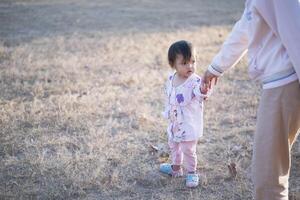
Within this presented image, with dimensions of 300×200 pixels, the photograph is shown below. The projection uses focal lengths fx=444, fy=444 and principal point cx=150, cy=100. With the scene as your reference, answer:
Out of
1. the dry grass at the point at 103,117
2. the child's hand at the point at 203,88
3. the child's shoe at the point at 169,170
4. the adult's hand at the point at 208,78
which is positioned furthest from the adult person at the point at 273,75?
the child's shoe at the point at 169,170

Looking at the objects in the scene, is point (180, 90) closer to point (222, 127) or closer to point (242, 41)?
point (242, 41)

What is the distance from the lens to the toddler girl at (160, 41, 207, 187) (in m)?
3.36

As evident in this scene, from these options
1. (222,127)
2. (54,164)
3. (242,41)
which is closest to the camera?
(242,41)

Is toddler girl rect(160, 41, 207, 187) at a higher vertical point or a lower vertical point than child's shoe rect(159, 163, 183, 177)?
higher

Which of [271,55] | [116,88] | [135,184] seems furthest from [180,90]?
[116,88]

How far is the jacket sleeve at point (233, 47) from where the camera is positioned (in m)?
2.49

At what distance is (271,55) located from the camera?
2.39m

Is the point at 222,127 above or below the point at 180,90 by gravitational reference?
below

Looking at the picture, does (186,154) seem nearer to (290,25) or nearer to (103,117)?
(290,25)

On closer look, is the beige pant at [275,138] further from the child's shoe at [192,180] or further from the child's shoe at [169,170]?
the child's shoe at [169,170]

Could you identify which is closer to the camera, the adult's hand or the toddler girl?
the adult's hand

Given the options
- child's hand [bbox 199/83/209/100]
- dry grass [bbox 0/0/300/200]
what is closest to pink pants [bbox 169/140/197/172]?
dry grass [bbox 0/0/300/200]

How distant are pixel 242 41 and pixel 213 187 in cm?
145

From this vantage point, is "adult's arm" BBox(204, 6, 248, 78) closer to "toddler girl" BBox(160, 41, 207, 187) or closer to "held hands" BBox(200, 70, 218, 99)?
"held hands" BBox(200, 70, 218, 99)
